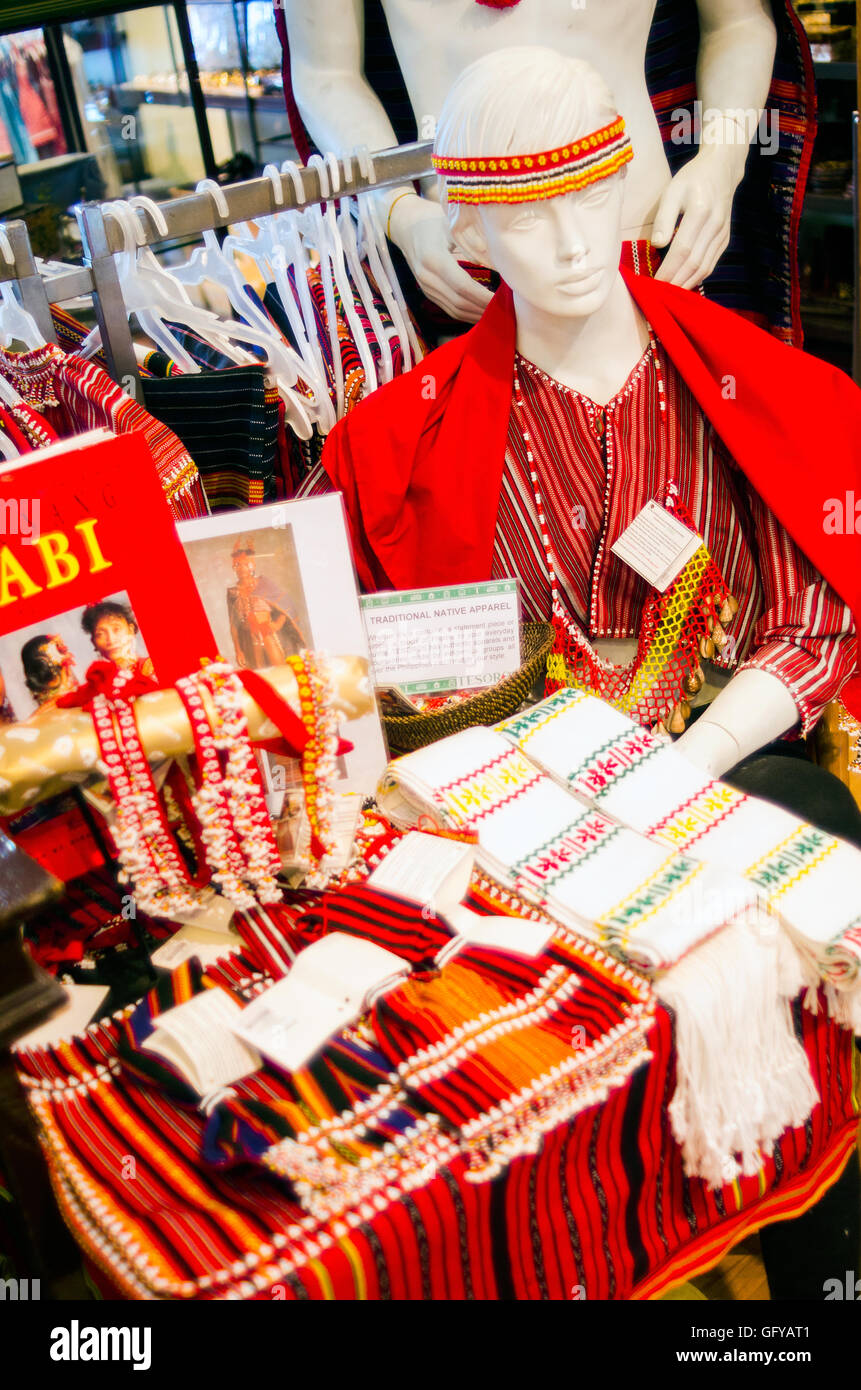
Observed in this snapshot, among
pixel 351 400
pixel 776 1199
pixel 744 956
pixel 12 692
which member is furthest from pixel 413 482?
pixel 776 1199

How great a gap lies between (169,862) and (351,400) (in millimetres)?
794

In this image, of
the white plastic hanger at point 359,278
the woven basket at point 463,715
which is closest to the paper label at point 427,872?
the woven basket at point 463,715

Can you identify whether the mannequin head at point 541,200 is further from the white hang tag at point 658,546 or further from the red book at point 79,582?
the red book at point 79,582

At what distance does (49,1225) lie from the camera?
0.87 meters

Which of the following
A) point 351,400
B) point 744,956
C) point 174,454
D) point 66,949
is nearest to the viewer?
point 744,956

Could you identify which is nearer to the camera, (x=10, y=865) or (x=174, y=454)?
(x=10, y=865)

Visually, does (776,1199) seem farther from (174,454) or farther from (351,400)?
(351,400)

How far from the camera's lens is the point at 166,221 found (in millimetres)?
1276

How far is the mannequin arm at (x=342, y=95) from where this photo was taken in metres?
1.57

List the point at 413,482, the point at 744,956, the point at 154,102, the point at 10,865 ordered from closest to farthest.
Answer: the point at 10,865
the point at 744,956
the point at 413,482
the point at 154,102

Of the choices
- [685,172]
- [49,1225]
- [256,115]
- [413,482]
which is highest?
[256,115]

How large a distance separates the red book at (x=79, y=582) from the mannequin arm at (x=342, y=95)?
704mm

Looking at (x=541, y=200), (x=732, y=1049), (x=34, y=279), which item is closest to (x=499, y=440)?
(x=541, y=200)
